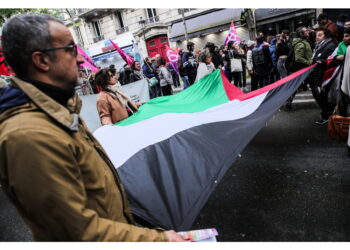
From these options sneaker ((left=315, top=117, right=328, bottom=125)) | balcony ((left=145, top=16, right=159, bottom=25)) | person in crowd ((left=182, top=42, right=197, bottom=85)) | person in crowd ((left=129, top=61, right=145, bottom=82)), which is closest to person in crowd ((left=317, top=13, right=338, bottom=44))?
sneaker ((left=315, top=117, right=328, bottom=125))

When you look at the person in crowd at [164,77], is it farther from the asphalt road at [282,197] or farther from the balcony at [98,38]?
the balcony at [98,38]

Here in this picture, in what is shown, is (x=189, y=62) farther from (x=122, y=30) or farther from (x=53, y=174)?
(x=122, y=30)

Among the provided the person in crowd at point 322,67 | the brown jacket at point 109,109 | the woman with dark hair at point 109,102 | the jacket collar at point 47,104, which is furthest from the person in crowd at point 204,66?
the jacket collar at point 47,104

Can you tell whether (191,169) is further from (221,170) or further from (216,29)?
(216,29)

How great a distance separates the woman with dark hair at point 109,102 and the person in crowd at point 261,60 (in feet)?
16.2

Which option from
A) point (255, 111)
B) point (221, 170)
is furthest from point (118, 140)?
point (255, 111)

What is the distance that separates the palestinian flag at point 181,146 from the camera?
6.01 ft

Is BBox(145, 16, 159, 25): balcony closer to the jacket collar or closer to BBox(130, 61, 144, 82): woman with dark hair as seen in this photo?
BBox(130, 61, 144, 82): woman with dark hair

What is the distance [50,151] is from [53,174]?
85mm

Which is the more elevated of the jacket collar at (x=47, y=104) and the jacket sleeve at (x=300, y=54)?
the jacket collar at (x=47, y=104)

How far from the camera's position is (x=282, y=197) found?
9.68 ft

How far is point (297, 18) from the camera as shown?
1803 cm

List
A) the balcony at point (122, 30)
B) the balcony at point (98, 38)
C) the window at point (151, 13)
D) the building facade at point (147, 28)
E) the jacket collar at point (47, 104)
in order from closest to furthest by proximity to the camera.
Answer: the jacket collar at point (47, 104) → the building facade at point (147, 28) → the window at point (151, 13) → the balcony at point (122, 30) → the balcony at point (98, 38)

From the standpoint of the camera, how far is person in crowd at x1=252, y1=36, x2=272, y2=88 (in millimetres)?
7215
